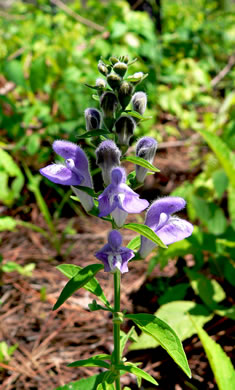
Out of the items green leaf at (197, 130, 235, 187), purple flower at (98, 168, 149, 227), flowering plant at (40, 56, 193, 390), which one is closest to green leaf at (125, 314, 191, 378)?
flowering plant at (40, 56, 193, 390)

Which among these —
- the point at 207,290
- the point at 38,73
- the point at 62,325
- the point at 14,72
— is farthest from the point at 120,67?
the point at 14,72

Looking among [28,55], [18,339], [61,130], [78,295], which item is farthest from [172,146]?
[18,339]

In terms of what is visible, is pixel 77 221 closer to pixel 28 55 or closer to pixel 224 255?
pixel 224 255

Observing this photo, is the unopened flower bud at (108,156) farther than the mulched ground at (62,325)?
No

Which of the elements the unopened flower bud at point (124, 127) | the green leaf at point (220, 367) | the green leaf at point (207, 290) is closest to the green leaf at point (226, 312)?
the green leaf at point (207, 290)

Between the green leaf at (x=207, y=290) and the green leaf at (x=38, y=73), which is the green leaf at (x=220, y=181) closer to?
the green leaf at (x=207, y=290)

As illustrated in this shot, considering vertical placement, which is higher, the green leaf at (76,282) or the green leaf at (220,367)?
the green leaf at (76,282)
